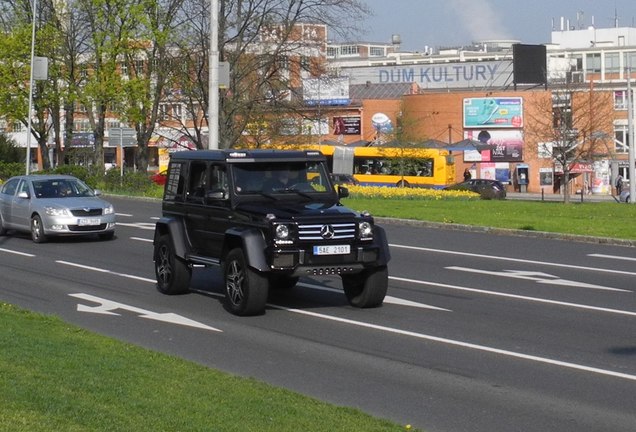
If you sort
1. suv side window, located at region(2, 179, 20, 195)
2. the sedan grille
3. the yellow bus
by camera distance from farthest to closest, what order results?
the yellow bus, suv side window, located at region(2, 179, 20, 195), the sedan grille

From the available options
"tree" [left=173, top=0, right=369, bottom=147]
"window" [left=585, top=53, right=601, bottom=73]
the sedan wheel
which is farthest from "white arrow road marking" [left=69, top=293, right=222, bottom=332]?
"window" [left=585, top=53, right=601, bottom=73]

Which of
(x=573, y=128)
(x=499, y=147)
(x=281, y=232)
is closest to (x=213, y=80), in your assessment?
(x=281, y=232)

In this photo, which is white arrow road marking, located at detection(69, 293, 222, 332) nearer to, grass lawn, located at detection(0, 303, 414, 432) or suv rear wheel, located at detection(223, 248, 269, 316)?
suv rear wheel, located at detection(223, 248, 269, 316)

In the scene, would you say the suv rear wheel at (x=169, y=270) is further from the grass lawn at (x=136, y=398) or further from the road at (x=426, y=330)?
the grass lawn at (x=136, y=398)

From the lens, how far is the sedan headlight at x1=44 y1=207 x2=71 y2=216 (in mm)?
23797

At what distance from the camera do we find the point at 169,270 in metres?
15.6

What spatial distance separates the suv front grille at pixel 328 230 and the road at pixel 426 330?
3.29 ft

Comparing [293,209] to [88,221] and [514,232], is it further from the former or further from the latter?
[514,232]

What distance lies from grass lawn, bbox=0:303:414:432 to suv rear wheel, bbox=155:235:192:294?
4864 millimetres

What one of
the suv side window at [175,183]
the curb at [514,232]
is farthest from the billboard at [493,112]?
the suv side window at [175,183]

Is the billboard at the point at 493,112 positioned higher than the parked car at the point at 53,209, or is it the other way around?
the billboard at the point at 493,112

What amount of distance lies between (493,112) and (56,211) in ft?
213

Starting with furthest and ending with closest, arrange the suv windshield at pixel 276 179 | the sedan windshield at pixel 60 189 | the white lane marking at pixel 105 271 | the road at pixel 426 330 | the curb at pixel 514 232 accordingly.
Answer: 1. the sedan windshield at pixel 60 189
2. the curb at pixel 514 232
3. the white lane marking at pixel 105 271
4. the suv windshield at pixel 276 179
5. the road at pixel 426 330

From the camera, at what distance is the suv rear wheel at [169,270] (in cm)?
1541
